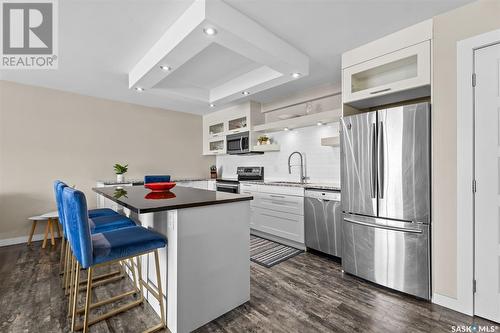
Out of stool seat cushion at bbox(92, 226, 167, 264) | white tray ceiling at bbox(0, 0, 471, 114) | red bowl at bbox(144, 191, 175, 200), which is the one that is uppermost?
white tray ceiling at bbox(0, 0, 471, 114)

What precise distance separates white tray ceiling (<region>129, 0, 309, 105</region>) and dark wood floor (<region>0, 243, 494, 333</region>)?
7.71 ft

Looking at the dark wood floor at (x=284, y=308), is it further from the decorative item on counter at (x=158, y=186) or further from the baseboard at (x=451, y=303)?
the decorative item on counter at (x=158, y=186)

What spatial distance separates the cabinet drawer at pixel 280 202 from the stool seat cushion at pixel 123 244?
6.98ft

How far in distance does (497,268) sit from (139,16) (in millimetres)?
3631

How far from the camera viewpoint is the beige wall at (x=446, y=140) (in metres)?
1.94

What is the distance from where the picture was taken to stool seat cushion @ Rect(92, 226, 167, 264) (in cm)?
150

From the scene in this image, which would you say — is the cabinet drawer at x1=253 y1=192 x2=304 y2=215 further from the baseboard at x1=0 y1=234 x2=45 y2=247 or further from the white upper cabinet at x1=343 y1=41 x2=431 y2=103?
the baseboard at x1=0 y1=234 x2=45 y2=247

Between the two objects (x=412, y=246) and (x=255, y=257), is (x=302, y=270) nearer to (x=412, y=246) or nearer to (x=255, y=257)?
(x=255, y=257)

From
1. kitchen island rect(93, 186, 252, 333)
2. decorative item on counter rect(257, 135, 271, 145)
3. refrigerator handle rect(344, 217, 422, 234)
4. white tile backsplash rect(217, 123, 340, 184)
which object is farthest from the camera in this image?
decorative item on counter rect(257, 135, 271, 145)

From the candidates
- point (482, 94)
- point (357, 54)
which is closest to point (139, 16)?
point (357, 54)

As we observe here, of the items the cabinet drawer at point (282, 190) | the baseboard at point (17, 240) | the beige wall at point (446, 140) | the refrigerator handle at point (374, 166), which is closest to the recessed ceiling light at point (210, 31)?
the refrigerator handle at point (374, 166)

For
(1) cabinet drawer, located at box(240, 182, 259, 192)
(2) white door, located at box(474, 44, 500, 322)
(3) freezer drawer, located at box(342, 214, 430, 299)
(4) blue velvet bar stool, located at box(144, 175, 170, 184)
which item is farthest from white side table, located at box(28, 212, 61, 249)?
(2) white door, located at box(474, 44, 500, 322)

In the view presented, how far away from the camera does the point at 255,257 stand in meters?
3.10

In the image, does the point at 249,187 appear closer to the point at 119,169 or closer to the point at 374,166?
the point at 374,166
